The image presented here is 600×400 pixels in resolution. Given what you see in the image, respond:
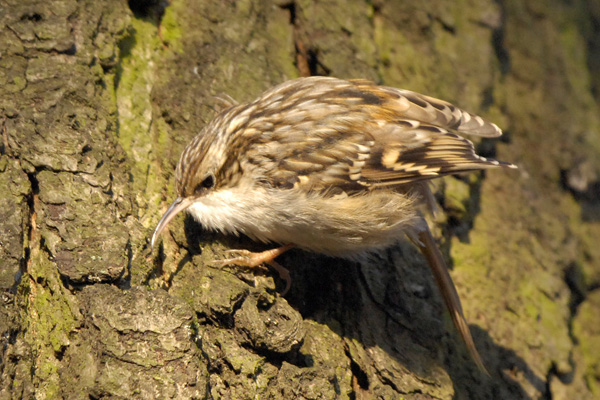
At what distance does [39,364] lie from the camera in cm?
180

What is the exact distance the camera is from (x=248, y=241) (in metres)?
2.52

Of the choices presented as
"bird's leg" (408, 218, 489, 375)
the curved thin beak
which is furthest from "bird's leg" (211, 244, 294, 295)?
"bird's leg" (408, 218, 489, 375)

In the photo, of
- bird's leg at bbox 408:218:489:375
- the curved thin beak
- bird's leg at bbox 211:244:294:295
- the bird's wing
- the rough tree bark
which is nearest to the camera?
the rough tree bark

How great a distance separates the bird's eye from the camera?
2.36m

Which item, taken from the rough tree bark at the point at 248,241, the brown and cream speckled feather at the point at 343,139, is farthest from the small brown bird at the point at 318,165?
the rough tree bark at the point at 248,241

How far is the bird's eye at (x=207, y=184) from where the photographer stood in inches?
92.8

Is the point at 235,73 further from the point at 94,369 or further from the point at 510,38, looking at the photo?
the point at 510,38

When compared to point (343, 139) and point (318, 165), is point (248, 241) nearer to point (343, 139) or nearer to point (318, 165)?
point (318, 165)

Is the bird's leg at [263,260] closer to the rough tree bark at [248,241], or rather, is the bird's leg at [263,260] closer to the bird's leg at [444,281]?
the rough tree bark at [248,241]

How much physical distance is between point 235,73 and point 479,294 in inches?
55.7

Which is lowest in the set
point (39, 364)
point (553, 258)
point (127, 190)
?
point (553, 258)

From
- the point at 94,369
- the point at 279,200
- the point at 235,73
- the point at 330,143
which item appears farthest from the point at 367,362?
the point at 235,73

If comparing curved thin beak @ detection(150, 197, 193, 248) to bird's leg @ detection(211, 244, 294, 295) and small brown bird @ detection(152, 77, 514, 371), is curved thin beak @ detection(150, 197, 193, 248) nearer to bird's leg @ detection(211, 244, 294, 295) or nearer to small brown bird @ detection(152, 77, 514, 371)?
small brown bird @ detection(152, 77, 514, 371)

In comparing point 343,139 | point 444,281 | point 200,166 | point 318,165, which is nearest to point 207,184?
point 200,166
